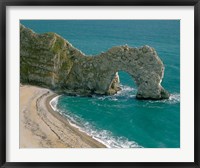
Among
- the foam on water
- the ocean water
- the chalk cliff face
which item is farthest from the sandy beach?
the chalk cliff face

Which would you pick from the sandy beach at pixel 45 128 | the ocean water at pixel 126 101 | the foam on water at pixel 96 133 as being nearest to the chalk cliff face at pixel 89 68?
the ocean water at pixel 126 101

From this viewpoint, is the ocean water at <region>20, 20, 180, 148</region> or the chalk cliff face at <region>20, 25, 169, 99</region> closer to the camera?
the ocean water at <region>20, 20, 180, 148</region>

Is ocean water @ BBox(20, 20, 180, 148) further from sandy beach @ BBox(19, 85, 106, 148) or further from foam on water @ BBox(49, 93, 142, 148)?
sandy beach @ BBox(19, 85, 106, 148)

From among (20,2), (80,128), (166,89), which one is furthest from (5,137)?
(166,89)

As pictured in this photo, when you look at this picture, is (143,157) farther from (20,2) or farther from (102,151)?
(20,2)

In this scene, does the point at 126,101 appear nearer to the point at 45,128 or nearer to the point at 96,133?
the point at 96,133

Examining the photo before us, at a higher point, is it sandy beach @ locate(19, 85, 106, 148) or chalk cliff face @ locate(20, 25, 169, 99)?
chalk cliff face @ locate(20, 25, 169, 99)

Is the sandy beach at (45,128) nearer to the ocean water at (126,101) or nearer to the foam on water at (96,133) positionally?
the foam on water at (96,133)
